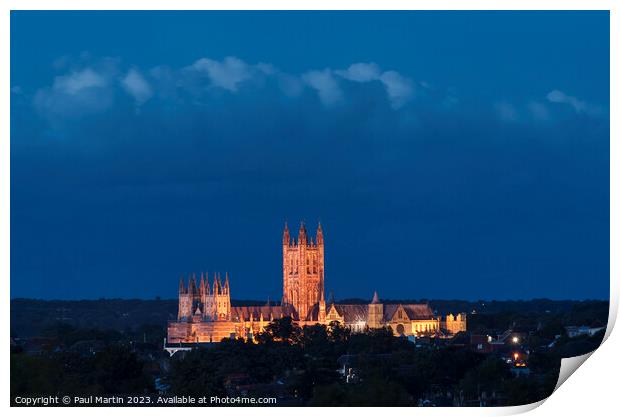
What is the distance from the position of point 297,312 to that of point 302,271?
2521 mm

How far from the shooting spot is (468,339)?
4531cm

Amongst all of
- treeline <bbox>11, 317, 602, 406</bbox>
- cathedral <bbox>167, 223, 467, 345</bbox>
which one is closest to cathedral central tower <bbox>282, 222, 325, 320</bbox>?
cathedral <bbox>167, 223, 467, 345</bbox>

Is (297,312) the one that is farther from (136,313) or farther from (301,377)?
(301,377)

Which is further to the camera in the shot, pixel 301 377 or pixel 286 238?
pixel 286 238

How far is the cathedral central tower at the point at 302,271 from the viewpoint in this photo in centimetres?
6206

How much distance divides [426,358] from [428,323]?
35.4 metres

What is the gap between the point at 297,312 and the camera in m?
60.6

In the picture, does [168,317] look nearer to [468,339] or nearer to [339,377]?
[468,339]

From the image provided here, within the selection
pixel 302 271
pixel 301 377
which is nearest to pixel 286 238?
pixel 302 271

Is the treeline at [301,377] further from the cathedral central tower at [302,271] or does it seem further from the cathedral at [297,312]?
the cathedral central tower at [302,271]

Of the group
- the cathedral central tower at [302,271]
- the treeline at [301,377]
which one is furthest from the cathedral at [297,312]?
the treeline at [301,377]

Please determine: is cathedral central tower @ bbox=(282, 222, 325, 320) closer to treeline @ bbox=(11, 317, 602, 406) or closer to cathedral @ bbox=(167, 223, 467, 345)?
cathedral @ bbox=(167, 223, 467, 345)

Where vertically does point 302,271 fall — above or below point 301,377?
above
